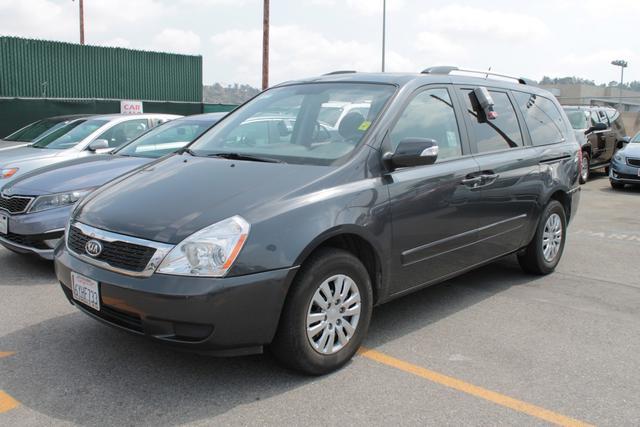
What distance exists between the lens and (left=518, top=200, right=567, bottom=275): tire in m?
5.65

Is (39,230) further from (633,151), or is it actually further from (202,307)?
(633,151)

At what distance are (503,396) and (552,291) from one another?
229 centimetres

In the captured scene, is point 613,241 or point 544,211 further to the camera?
point 613,241

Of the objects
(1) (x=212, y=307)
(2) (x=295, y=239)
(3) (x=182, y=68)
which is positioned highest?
(3) (x=182, y=68)

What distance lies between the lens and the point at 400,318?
461 cm

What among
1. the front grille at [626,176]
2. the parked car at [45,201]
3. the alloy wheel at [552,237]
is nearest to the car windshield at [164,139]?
the parked car at [45,201]

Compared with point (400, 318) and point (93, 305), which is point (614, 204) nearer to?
point (400, 318)

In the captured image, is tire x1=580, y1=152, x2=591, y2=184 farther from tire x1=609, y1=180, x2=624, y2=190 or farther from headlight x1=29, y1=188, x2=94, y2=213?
headlight x1=29, y1=188, x2=94, y2=213

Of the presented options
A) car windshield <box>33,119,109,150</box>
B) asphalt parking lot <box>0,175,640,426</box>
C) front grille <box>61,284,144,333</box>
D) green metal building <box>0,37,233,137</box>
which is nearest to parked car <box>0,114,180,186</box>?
car windshield <box>33,119,109,150</box>

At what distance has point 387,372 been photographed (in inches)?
144

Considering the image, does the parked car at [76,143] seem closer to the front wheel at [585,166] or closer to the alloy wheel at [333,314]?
the alloy wheel at [333,314]

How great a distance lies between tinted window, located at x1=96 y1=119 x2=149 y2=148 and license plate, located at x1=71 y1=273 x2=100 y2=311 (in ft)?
17.3

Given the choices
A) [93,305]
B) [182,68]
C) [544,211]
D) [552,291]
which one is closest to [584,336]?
[552,291]

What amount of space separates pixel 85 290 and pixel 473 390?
2236mm
